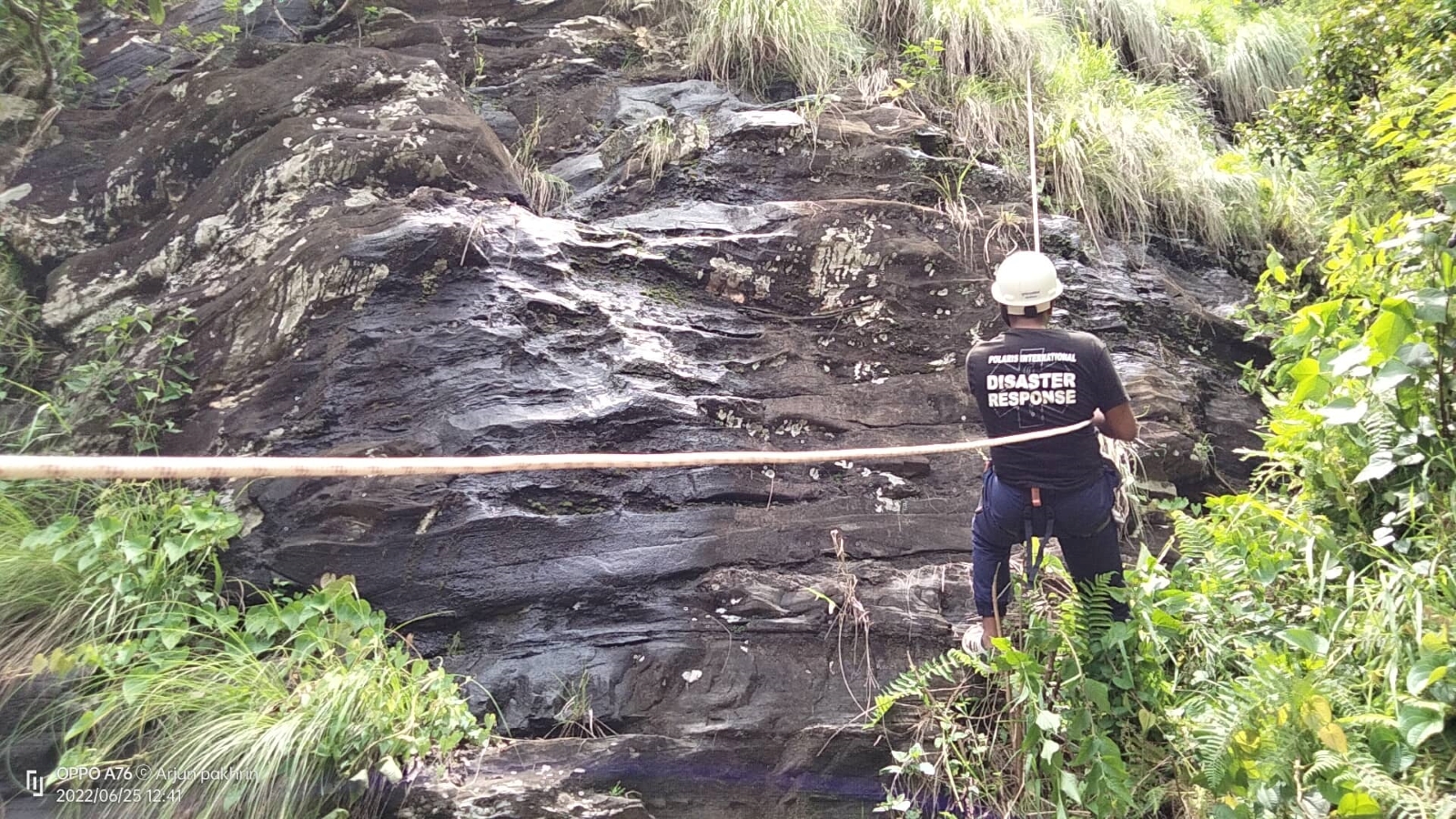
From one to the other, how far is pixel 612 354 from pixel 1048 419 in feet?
6.78

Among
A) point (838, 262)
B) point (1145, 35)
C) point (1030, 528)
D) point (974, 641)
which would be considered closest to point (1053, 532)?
point (1030, 528)

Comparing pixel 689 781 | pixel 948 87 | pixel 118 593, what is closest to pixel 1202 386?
pixel 948 87

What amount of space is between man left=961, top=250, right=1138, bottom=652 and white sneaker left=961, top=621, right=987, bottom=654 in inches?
11.8

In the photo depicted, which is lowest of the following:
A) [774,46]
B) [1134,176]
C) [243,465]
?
[1134,176]

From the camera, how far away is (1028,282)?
2754mm

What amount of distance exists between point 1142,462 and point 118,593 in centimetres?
449

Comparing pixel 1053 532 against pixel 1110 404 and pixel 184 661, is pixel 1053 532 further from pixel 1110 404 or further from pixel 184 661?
pixel 184 661

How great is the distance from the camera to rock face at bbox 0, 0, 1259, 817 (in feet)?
10.4

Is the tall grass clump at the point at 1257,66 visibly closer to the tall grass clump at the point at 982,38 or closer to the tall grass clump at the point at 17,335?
the tall grass clump at the point at 982,38

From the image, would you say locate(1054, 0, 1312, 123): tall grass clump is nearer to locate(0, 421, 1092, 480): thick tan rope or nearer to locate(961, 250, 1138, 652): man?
locate(961, 250, 1138, 652): man

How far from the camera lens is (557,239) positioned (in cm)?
421

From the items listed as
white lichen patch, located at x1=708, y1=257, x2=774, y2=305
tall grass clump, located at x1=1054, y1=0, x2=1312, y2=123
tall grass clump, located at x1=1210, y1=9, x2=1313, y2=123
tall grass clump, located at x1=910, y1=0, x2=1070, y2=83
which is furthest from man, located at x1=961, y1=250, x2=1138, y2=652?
tall grass clump, located at x1=1210, y1=9, x2=1313, y2=123

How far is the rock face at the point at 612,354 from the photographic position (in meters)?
3.18

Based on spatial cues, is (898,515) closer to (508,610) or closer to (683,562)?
(683,562)
